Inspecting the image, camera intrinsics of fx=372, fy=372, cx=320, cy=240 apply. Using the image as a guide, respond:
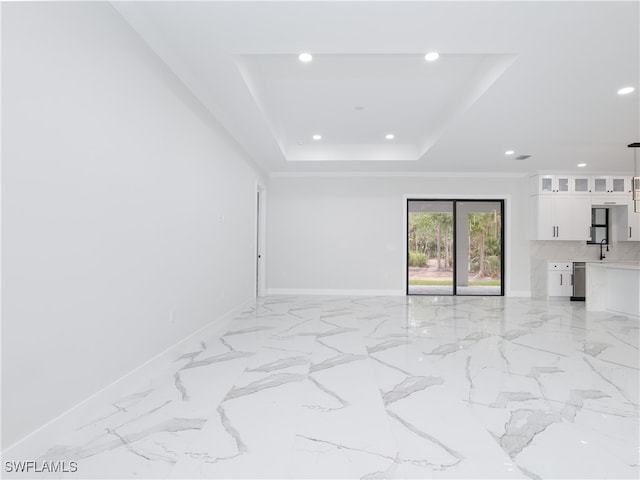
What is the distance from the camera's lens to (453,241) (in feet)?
27.6

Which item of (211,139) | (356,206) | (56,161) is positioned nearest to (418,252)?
(356,206)

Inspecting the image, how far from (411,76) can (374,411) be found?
349cm

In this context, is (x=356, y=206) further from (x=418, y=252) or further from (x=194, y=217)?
(x=194, y=217)

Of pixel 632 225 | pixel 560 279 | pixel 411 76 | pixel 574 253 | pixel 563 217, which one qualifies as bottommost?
pixel 560 279

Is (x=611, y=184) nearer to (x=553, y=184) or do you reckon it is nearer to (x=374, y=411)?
(x=553, y=184)

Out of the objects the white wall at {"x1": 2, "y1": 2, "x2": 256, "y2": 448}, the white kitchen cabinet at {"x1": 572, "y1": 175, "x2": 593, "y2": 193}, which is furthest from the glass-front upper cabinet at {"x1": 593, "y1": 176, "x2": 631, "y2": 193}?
the white wall at {"x1": 2, "y1": 2, "x2": 256, "y2": 448}

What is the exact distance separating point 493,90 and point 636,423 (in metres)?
3.12

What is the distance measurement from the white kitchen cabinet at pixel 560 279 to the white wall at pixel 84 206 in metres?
7.28

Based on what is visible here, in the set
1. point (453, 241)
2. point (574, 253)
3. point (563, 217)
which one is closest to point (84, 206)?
point (453, 241)

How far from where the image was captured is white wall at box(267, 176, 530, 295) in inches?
319

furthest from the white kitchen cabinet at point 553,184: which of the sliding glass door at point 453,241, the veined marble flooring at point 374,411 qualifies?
the veined marble flooring at point 374,411

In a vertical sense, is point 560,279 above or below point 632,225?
below

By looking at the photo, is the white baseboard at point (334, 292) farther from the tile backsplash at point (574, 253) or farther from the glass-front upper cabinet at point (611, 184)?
the glass-front upper cabinet at point (611, 184)

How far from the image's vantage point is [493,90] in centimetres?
388
